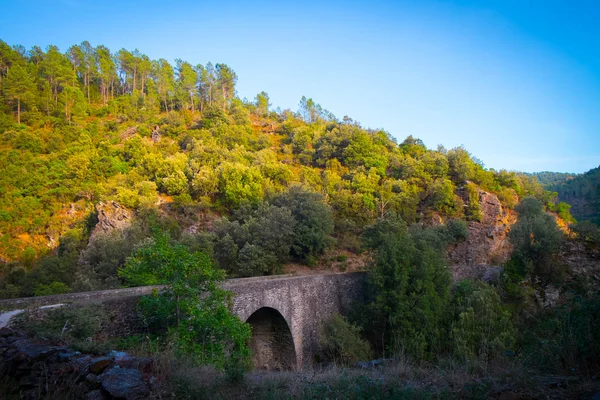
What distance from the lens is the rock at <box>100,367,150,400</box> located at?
4.37 metres

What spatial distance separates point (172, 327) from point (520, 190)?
45.9m

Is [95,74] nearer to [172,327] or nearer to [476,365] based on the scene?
[172,327]

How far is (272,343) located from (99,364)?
12.0 m

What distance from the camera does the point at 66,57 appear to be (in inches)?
2082

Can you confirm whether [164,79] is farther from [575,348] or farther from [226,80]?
[575,348]

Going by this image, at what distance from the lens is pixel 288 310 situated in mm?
15320

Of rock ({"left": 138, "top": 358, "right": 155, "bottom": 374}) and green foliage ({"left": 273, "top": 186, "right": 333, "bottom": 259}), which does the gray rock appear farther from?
green foliage ({"left": 273, "top": 186, "right": 333, "bottom": 259})

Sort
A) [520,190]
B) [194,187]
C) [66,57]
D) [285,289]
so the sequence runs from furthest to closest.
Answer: [66,57] < [520,190] < [194,187] < [285,289]

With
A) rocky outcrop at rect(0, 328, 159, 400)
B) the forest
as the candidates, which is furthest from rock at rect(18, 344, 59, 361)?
the forest

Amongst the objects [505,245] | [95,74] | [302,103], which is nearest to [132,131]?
[95,74]

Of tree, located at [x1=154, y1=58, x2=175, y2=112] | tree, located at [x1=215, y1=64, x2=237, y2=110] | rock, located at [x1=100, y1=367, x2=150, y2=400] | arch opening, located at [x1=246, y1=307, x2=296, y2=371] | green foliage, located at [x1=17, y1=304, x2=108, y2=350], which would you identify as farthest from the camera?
tree, located at [x1=215, y1=64, x2=237, y2=110]

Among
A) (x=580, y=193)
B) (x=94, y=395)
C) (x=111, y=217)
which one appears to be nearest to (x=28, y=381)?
(x=94, y=395)

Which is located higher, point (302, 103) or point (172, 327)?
point (302, 103)

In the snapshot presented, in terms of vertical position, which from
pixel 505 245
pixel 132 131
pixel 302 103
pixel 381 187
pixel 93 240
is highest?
pixel 302 103
